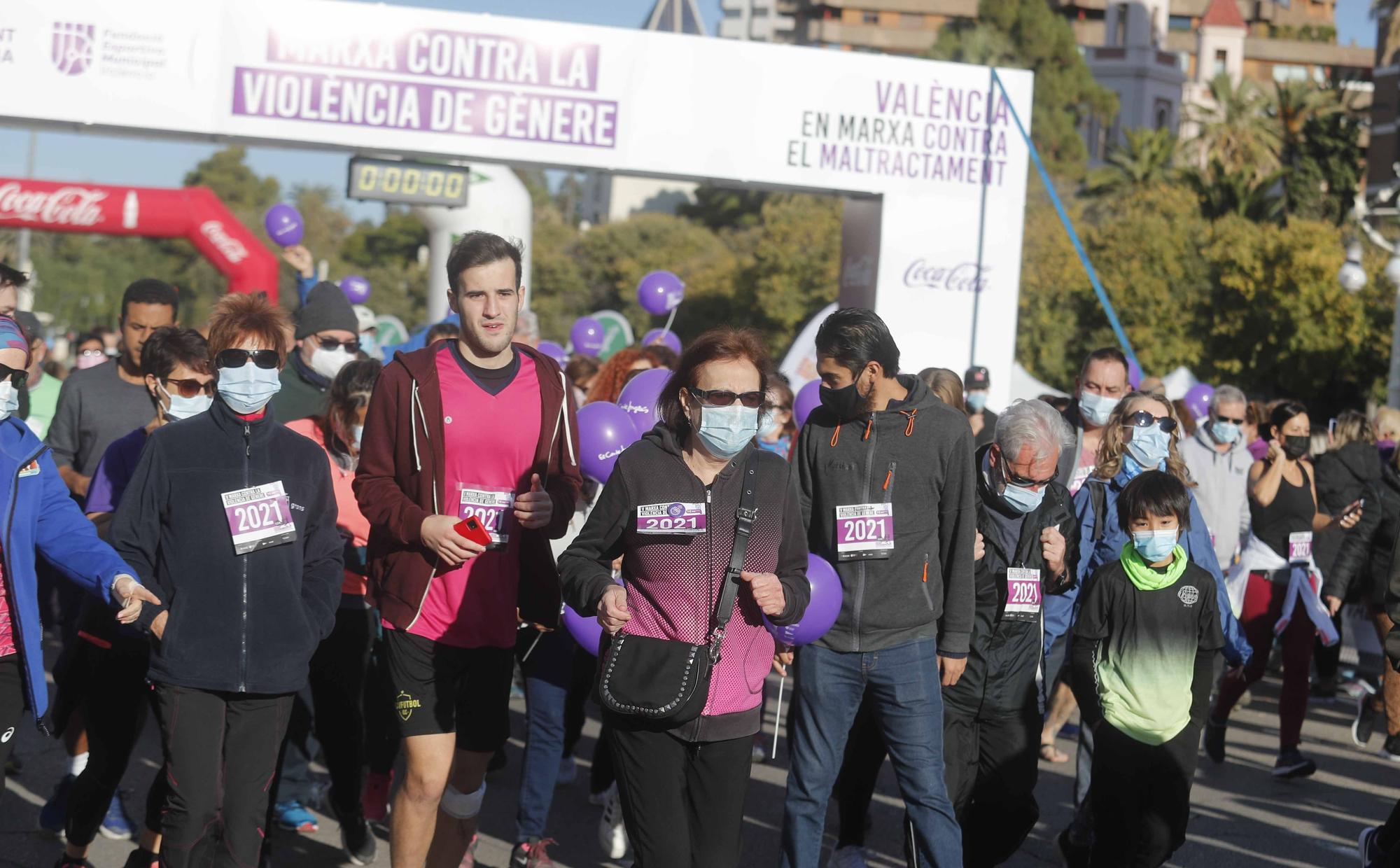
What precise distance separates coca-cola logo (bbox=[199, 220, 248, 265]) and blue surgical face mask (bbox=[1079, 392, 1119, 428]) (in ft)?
44.7

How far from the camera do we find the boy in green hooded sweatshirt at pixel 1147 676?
509 centimetres

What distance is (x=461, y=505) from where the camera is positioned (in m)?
4.41

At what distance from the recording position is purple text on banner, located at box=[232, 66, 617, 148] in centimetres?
1429

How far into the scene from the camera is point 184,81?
14164 mm

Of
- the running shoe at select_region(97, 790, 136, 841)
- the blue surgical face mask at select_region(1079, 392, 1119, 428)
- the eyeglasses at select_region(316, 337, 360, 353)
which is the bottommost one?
the running shoe at select_region(97, 790, 136, 841)

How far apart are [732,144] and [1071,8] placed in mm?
73215

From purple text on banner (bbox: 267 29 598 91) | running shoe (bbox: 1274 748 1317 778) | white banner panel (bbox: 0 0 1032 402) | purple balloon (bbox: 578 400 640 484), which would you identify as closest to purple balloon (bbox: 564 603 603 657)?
purple balloon (bbox: 578 400 640 484)

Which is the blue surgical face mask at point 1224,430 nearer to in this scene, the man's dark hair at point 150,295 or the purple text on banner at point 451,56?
the man's dark hair at point 150,295

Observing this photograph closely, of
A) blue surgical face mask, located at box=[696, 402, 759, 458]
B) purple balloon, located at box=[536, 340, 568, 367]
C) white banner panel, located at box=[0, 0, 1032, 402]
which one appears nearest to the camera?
blue surgical face mask, located at box=[696, 402, 759, 458]

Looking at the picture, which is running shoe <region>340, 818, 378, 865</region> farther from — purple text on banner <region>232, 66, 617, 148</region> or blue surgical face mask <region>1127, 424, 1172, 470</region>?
purple text on banner <region>232, 66, 617, 148</region>

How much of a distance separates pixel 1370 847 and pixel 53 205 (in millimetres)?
17093

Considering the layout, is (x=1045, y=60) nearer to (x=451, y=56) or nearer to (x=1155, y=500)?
(x=451, y=56)

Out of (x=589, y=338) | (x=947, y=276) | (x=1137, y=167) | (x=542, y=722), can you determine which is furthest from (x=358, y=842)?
(x=1137, y=167)

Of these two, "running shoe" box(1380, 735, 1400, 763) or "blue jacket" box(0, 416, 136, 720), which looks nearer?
"blue jacket" box(0, 416, 136, 720)
